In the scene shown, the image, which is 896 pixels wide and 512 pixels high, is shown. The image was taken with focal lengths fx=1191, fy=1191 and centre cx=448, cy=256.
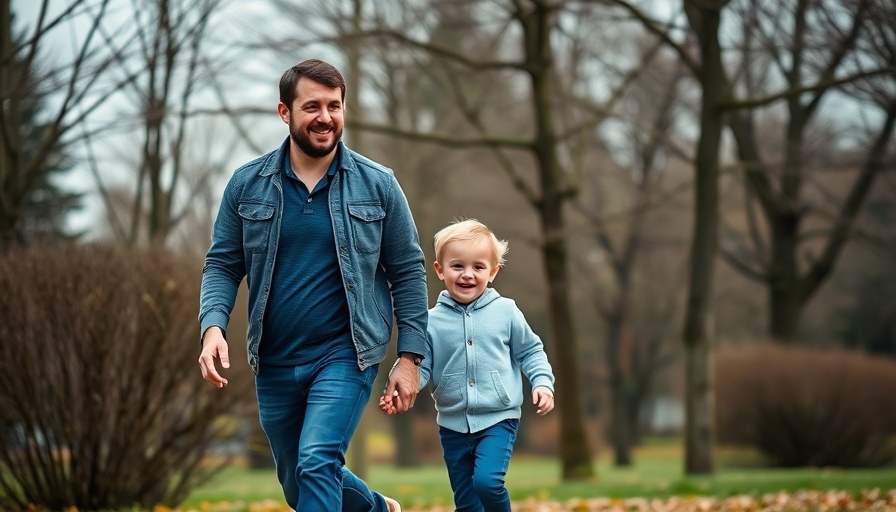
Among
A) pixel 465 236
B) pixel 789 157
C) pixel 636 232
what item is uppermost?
pixel 789 157

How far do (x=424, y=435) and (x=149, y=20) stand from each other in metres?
28.0

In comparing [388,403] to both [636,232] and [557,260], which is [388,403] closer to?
[557,260]

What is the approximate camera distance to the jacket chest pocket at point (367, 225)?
468cm

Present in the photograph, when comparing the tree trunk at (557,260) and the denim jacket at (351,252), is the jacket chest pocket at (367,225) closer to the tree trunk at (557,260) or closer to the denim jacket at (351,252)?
the denim jacket at (351,252)

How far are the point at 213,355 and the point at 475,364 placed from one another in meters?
1.34

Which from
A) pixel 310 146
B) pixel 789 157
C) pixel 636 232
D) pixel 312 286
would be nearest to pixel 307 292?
pixel 312 286

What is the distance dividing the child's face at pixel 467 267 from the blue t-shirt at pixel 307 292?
84 centimetres

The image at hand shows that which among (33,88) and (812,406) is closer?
(33,88)

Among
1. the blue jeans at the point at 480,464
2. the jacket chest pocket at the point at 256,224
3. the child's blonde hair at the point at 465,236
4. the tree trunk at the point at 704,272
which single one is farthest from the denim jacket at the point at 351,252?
the tree trunk at the point at 704,272

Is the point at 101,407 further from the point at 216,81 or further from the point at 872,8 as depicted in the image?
the point at 216,81

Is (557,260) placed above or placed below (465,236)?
above

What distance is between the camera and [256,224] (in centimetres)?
467

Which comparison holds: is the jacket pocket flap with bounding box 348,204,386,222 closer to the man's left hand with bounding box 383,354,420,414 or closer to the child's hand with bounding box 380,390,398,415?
the man's left hand with bounding box 383,354,420,414

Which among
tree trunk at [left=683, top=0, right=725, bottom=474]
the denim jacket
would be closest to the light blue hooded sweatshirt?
the denim jacket
